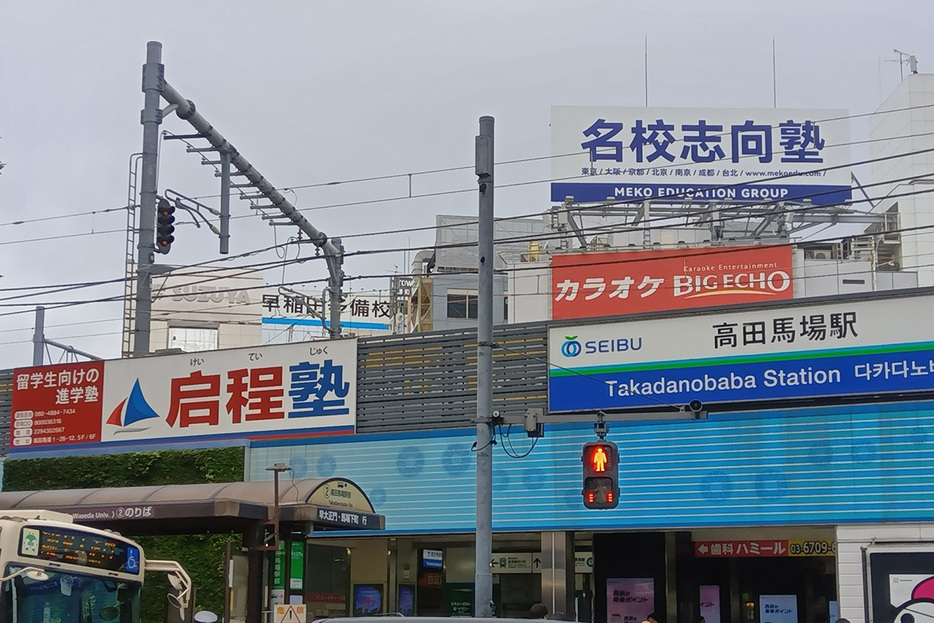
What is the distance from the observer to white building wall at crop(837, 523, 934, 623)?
760 inches

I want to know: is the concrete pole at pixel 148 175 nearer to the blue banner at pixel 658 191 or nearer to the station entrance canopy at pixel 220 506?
the station entrance canopy at pixel 220 506

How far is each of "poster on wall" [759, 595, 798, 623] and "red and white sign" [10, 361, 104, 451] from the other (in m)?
13.8

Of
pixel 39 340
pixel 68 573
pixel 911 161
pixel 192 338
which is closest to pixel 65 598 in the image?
pixel 68 573

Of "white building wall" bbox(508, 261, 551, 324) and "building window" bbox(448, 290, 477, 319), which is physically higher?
"building window" bbox(448, 290, 477, 319)

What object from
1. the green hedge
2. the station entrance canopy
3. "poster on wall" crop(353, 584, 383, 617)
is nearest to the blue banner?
"poster on wall" crop(353, 584, 383, 617)

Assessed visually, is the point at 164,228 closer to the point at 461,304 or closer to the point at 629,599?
the point at 629,599

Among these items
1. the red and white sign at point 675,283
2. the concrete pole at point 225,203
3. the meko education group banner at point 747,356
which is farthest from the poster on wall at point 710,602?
the red and white sign at point 675,283

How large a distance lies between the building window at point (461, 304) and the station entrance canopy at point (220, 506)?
34510mm

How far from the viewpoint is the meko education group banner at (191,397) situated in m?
24.4

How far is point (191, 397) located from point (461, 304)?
30585 millimetres

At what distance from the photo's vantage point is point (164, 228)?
965 inches

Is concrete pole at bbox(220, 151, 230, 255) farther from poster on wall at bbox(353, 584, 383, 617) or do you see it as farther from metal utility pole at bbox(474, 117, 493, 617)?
metal utility pole at bbox(474, 117, 493, 617)

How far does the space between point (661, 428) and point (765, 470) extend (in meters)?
1.91

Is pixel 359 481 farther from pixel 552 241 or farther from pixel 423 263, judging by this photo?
pixel 423 263
